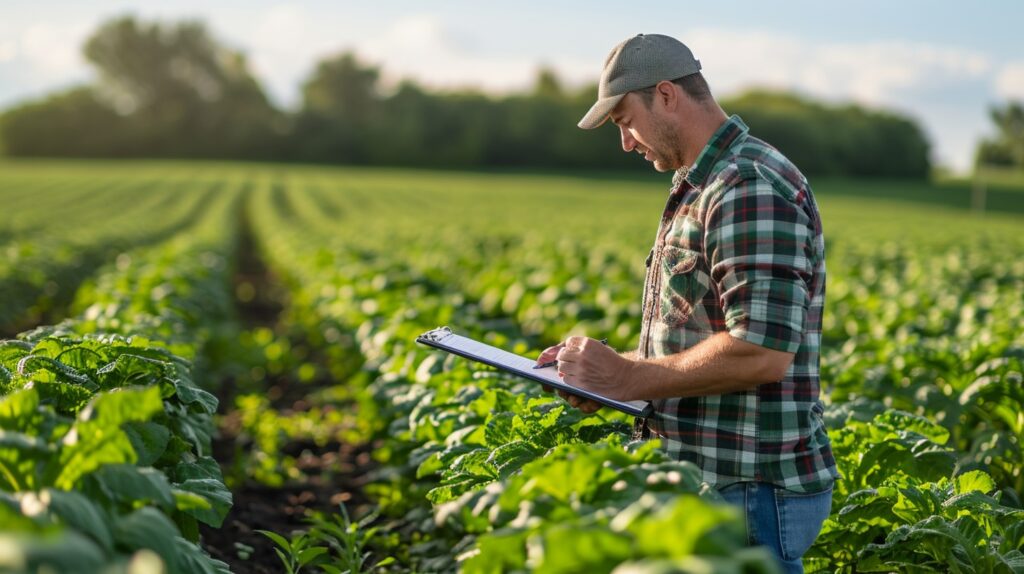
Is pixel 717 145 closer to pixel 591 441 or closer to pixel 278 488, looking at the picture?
pixel 591 441

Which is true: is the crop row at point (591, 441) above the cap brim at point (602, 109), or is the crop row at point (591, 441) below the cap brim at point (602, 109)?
below

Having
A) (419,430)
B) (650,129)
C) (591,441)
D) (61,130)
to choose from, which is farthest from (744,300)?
(61,130)

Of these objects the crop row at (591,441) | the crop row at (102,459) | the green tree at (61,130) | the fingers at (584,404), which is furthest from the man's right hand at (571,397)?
the green tree at (61,130)

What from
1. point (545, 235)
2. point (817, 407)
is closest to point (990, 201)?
point (545, 235)

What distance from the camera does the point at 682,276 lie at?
2.77m

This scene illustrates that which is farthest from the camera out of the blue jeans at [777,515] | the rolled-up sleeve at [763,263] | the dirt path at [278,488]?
the dirt path at [278,488]

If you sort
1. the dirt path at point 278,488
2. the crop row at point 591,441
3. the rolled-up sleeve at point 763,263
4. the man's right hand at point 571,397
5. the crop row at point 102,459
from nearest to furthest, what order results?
the crop row at point 102,459 → the crop row at point 591,441 → the rolled-up sleeve at point 763,263 → the man's right hand at point 571,397 → the dirt path at point 278,488

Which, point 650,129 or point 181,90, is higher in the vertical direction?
point 181,90

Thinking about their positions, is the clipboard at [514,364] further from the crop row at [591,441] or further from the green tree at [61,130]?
the green tree at [61,130]

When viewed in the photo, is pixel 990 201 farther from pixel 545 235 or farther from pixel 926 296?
pixel 926 296

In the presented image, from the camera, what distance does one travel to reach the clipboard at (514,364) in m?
2.74

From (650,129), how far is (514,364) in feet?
2.67

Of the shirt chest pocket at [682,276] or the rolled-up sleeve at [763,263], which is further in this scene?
the shirt chest pocket at [682,276]

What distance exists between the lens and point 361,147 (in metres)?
88.6
